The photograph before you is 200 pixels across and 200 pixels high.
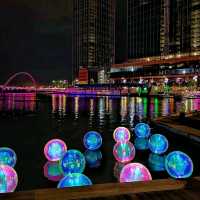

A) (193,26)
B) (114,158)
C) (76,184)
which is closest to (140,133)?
(114,158)

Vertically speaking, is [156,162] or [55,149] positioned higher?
[55,149]

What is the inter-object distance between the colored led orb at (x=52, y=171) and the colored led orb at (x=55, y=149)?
24 cm

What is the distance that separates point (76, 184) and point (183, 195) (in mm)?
2181

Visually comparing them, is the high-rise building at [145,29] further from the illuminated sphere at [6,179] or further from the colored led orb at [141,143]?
the illuminated sphere at [6,179]

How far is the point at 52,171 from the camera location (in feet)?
38.4

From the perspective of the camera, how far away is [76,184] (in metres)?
7.16

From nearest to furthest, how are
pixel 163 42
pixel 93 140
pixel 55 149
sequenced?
pixel 55 149
pixel 93 140
pixel 163 42

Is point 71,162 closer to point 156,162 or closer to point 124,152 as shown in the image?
point 124,152

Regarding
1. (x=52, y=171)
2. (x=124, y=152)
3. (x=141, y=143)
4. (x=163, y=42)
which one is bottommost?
(x=52, y=171)

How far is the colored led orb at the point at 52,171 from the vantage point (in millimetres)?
11126

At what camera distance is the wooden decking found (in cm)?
658

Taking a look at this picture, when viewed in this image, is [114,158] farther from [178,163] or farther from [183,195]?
[183,195]

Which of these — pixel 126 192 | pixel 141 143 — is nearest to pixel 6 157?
pixel 126 192

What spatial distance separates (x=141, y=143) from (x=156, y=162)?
4.13m
